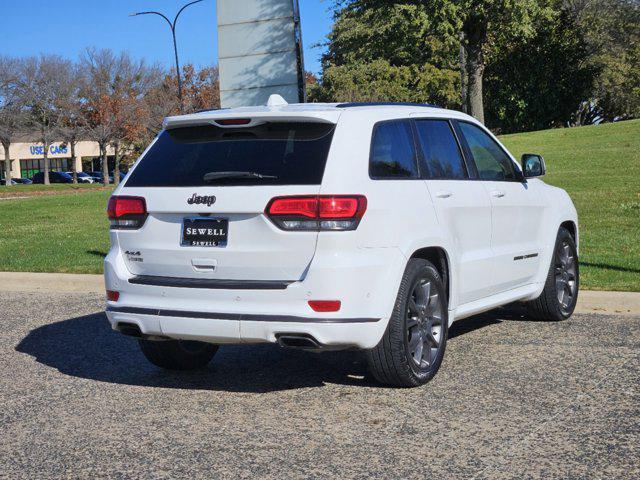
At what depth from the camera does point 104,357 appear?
7.28 m

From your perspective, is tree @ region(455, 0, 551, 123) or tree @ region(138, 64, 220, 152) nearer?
tree @ region(455, 0, 551, 123)

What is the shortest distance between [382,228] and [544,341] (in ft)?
8.50

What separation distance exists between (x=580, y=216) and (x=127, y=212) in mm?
12989

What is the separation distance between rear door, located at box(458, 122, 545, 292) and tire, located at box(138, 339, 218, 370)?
2.26m

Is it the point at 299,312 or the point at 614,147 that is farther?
the point at 614,147

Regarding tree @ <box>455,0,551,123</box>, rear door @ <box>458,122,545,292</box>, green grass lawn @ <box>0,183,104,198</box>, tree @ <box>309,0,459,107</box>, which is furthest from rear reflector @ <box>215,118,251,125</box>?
tree @ <box>309,0,459,107</box>

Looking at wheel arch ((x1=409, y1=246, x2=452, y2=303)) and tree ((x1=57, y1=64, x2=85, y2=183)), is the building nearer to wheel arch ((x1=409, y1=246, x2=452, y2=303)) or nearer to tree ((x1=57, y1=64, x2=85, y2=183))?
tree ((x1=57, y1=64, x2=85, y2=183))

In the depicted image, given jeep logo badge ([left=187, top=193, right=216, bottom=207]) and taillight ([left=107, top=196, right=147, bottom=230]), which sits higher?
jeep logo badge ([left=187, top=193, right=216, bottom=207])

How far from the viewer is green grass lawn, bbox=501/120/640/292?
1085 centimetres

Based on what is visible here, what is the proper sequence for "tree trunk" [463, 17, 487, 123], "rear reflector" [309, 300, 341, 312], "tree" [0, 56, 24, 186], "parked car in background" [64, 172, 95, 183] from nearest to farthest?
"rear reflector" [309, 300, 341, 312]
"tree trunk" [463, 17, 487, 123]
"tree" [0, 56, 24, 186]
"parked car in background" [64, 172, 95, 183]

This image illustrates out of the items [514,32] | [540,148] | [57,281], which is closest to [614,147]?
[540,148]

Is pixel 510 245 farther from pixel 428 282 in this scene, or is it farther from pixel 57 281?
pixel 57 281

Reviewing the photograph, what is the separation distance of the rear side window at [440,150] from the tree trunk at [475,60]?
22.9 metres

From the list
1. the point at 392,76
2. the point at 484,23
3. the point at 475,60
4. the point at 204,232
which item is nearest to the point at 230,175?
the point at 204,232
